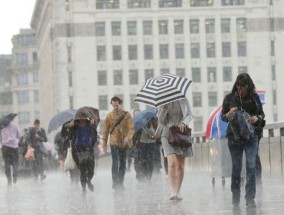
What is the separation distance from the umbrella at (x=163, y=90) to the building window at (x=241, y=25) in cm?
7994

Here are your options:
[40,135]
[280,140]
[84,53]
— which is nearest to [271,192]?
[280,140]

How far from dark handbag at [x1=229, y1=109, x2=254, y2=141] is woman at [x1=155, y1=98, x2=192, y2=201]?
1480 mm

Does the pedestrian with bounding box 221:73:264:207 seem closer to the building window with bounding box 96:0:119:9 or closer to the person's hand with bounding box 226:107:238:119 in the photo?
the person's hand with bounding box 226:107:238:119

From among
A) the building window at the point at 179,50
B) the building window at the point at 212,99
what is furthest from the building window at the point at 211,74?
the building window at the point at 179,50

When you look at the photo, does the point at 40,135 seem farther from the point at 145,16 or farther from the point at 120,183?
the point at 145,16

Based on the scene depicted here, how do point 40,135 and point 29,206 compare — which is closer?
point 29,206

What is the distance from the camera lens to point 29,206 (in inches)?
458

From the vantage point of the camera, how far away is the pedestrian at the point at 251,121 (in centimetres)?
988

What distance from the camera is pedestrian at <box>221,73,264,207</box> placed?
9875 mm

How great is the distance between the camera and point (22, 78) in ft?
483

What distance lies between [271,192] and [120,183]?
388 cm

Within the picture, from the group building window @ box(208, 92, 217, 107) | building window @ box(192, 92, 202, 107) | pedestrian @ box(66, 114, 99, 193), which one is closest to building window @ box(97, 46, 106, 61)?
building window @ box(192, 92, 202, 107)

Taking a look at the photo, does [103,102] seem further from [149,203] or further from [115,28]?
[149,203]

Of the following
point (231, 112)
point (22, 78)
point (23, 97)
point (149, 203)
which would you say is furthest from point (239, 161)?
point (23, 97)
